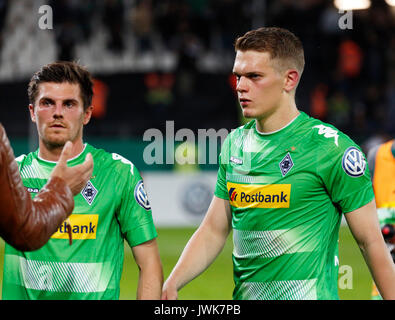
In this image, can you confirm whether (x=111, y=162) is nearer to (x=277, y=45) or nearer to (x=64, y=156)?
(x=64, y=156)

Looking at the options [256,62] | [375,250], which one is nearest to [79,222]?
[256,62]

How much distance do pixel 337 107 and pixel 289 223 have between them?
12.6 meters

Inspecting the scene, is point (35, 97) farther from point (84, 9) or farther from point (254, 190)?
point (84, 9)

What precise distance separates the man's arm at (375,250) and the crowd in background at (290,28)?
11.7m

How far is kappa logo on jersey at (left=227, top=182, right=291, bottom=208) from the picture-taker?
12.8 ft

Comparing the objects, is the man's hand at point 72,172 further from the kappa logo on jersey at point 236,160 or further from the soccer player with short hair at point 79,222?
the kappa logo on jersey at point 236,160

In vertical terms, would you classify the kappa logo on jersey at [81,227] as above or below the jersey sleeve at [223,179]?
below

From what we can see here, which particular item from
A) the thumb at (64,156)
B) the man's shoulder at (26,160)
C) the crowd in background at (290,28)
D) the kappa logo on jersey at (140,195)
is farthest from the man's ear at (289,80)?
the crowd in background at (290,28)

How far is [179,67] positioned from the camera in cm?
1695

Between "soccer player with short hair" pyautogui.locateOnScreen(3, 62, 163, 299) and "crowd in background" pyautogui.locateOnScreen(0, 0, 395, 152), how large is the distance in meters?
11.4

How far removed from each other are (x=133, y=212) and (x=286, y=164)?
2.81 feet

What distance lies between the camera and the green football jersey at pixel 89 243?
4.00 metres

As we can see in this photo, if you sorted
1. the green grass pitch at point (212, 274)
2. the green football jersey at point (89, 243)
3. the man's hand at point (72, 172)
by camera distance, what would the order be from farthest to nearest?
the green grass pitch at point (212, 274)
the green football jersey at point (89, 243)
the man's hand at point (72, 172)
